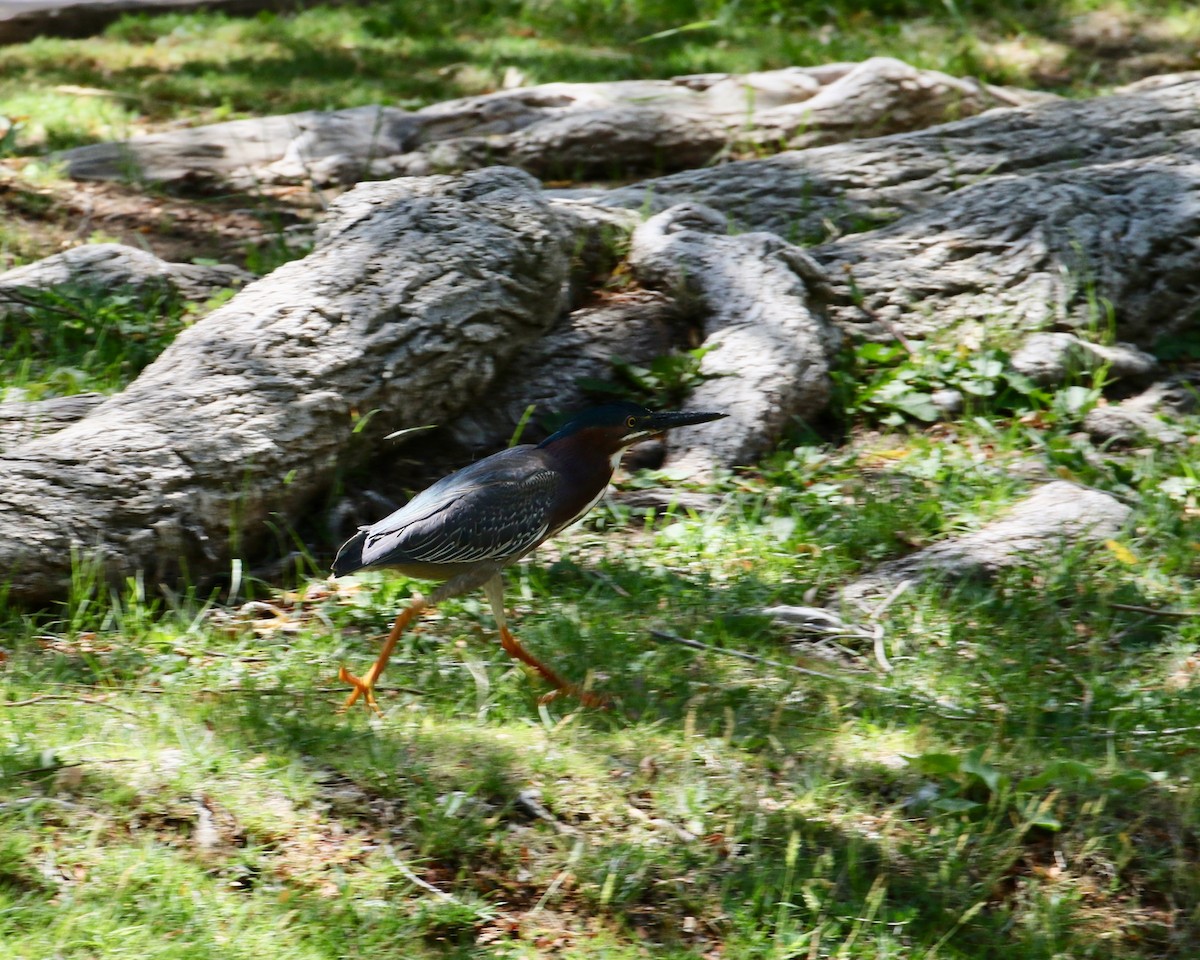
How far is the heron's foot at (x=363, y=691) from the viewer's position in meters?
3.81

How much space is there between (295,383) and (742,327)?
195cm

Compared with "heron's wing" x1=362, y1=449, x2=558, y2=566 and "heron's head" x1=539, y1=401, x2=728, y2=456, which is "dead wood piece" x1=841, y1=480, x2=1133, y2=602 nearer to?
"heron's head" x1=539, y1=401, x2=728, y2=456

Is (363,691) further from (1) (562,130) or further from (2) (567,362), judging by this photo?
(1) (562,130)

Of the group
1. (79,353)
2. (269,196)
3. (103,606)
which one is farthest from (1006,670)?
(269,196)

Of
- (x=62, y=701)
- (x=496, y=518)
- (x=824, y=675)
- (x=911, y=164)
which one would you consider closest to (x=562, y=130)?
(x=911, y=164)

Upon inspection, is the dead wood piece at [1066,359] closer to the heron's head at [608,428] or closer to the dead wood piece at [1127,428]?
the dead wood piece at [1127,428]

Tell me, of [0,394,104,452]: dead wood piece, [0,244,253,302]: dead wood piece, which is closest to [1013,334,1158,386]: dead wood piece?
[0,244,253,302]: dead wood piece

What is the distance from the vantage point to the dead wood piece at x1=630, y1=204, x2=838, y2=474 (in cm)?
536

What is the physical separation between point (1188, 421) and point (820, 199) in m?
2.20

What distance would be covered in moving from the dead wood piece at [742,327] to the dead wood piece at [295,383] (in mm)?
611

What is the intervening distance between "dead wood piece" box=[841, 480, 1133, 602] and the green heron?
104 cm

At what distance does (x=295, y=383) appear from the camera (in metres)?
4.70

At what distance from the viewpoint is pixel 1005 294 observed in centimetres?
595

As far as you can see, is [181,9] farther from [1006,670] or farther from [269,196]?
[1006,670]
